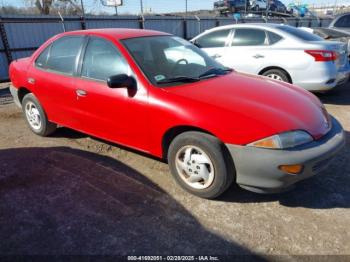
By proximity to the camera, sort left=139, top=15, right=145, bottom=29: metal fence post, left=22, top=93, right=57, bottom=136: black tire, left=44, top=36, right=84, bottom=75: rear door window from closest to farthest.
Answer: left=44, top=36, right=84, bottom=75: rear door window
left=22, top=93, right=57, bottom=136: black tire
left=139, top=15, right=145, bottom=29: metal fence post

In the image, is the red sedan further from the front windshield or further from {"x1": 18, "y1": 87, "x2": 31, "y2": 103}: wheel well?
{"x1": 18, "y1": 87, "x2": 31, "y2": 103}: wheel well

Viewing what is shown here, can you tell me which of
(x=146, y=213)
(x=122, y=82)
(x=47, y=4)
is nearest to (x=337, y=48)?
(x=122, y=82)

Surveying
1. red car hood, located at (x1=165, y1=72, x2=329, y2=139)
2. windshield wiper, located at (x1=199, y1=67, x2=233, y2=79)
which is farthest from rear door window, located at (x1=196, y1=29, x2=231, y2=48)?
red car hood, located at (x1=165, y1=72, x2=329, y2=139)

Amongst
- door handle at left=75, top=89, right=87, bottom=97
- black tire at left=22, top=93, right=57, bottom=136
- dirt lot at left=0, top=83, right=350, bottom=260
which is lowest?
dirt lot at left=0, top=83, right=350, bottom=260

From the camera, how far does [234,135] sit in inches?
111

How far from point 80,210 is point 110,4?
1295 cm

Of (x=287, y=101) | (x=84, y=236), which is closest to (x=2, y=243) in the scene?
(x=84, y=236)

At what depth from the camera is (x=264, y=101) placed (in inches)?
125

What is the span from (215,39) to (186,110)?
4850mm

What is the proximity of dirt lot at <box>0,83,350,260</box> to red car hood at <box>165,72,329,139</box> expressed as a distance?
2.56ft

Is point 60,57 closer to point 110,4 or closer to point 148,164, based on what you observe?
point 148,164

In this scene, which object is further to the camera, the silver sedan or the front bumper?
the silver sedan

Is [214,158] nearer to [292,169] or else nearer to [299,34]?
[292,169]

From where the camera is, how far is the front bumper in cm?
273
